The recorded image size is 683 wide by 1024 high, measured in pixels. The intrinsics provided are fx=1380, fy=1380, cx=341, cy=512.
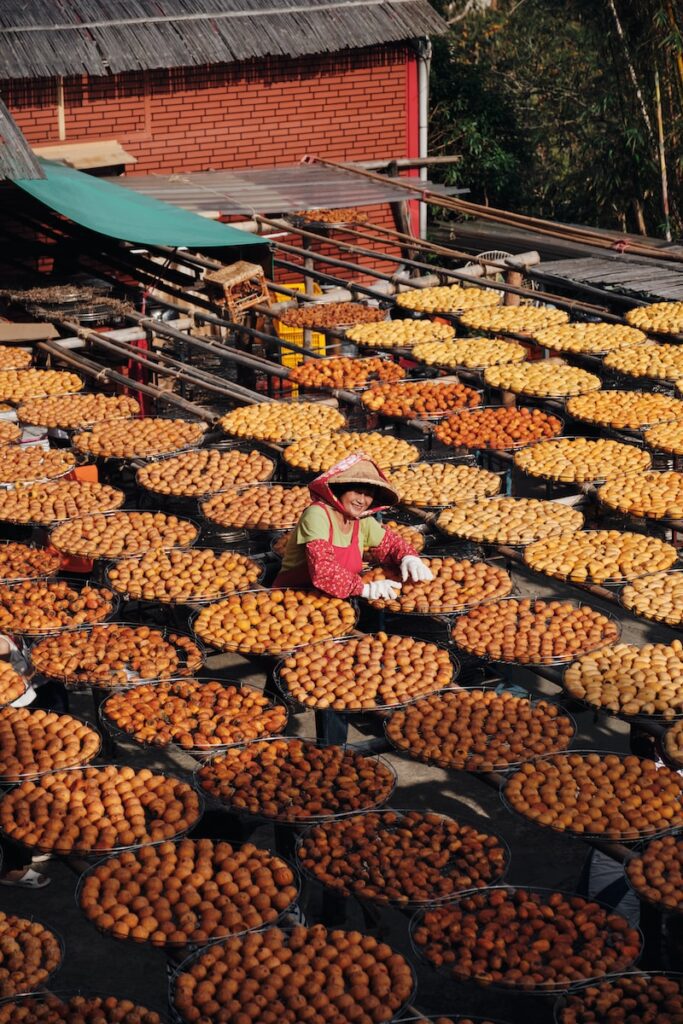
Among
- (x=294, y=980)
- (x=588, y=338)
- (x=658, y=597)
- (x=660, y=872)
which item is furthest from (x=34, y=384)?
(x=660, y=872)

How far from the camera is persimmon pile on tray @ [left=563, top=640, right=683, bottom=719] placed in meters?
6.60

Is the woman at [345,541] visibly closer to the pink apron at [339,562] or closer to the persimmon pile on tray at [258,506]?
the pink apron at [339,562]

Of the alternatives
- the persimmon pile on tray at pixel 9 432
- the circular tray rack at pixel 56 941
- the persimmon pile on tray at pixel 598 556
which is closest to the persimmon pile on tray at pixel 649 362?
the persimmon pile on tray at pixel 598 556

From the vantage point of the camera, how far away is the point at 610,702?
662cm

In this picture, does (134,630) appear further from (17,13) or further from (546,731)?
(17,13)

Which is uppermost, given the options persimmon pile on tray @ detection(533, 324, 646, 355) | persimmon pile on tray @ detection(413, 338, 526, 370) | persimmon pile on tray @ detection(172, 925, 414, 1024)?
persimmon pile on tray @ detection(533, 324, 646, 355)

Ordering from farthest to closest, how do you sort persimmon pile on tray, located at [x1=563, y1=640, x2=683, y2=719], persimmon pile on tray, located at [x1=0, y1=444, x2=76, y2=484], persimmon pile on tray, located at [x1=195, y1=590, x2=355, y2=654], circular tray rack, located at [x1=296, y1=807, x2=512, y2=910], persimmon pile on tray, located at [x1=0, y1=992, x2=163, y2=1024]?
persimmon pile on tray, located at [x1=0, y1=444, x2=76, y2=484] < persimmon pile on tray, located at [x1=195, y1=590, x2=355, y2=654] < persimmon pile on tray, located at [x1=563, y1=640, x2=683, y2=719] < circular tray rack, located at [x1=296, y1=807, x2=512, y2=910] < persimmon pile on tray, located at [x1=0, y1=992, x2=163, y2=1024]

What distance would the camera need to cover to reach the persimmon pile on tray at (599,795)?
5.83 metres

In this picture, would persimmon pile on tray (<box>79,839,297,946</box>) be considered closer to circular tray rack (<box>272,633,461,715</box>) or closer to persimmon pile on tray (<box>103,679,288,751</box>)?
persimmon pile on tray (<box>103,679,288,751</box>)

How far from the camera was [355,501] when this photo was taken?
7.80 metres

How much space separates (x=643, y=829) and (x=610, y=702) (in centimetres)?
92

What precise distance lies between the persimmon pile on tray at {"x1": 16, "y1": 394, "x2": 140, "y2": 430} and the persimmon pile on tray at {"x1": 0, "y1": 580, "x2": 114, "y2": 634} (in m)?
2.88

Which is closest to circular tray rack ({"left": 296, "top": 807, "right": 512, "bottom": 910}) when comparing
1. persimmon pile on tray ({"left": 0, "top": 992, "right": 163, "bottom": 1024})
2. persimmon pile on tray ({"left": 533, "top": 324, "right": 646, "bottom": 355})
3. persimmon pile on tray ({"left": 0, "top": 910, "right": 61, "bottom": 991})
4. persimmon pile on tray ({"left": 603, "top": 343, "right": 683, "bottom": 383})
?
persimmon pile on tray ({"left": 0, "top": 992, "right": 163, "bottom": 1024})

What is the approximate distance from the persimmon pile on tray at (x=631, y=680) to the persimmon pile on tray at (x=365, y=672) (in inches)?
26.0
